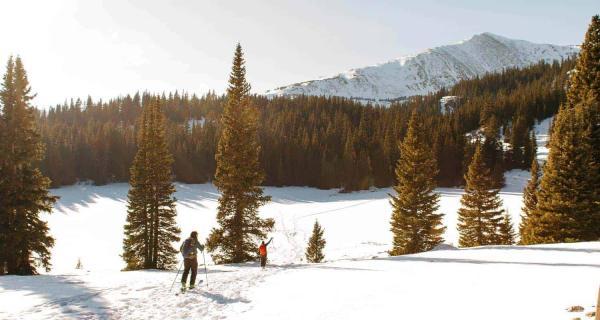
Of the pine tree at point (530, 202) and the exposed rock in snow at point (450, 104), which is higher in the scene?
the exposed rock in snow at point (450, 104)

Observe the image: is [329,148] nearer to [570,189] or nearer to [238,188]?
[238,188]

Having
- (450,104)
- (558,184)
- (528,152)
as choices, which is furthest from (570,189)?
(450,104)

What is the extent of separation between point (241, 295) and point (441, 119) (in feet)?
411

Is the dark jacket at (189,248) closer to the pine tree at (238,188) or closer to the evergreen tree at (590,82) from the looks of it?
the pine tree at (238,188)

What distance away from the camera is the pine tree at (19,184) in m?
22.3

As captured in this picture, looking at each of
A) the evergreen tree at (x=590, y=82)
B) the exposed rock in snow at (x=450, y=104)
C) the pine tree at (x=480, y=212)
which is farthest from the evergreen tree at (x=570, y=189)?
the exposed rock in snow at (x=450, y=104)

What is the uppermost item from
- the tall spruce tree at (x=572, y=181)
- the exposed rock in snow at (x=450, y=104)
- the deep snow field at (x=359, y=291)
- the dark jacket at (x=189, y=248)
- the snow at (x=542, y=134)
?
the exposed rock in snow at (x=450, y=104)

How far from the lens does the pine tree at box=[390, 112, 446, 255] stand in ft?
110

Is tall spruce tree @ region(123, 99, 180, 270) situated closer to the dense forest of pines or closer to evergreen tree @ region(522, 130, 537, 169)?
the dense forest of pines

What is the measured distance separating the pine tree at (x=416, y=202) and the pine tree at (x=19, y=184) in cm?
2643

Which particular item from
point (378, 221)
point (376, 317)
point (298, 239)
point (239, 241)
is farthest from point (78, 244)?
point (376, 317)

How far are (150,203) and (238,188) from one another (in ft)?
29.1

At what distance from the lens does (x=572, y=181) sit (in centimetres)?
2453

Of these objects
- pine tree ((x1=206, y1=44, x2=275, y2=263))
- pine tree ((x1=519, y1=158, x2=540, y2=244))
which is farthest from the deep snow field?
pine tree ((x1=519, y1=158, x2=540, y2=244))
